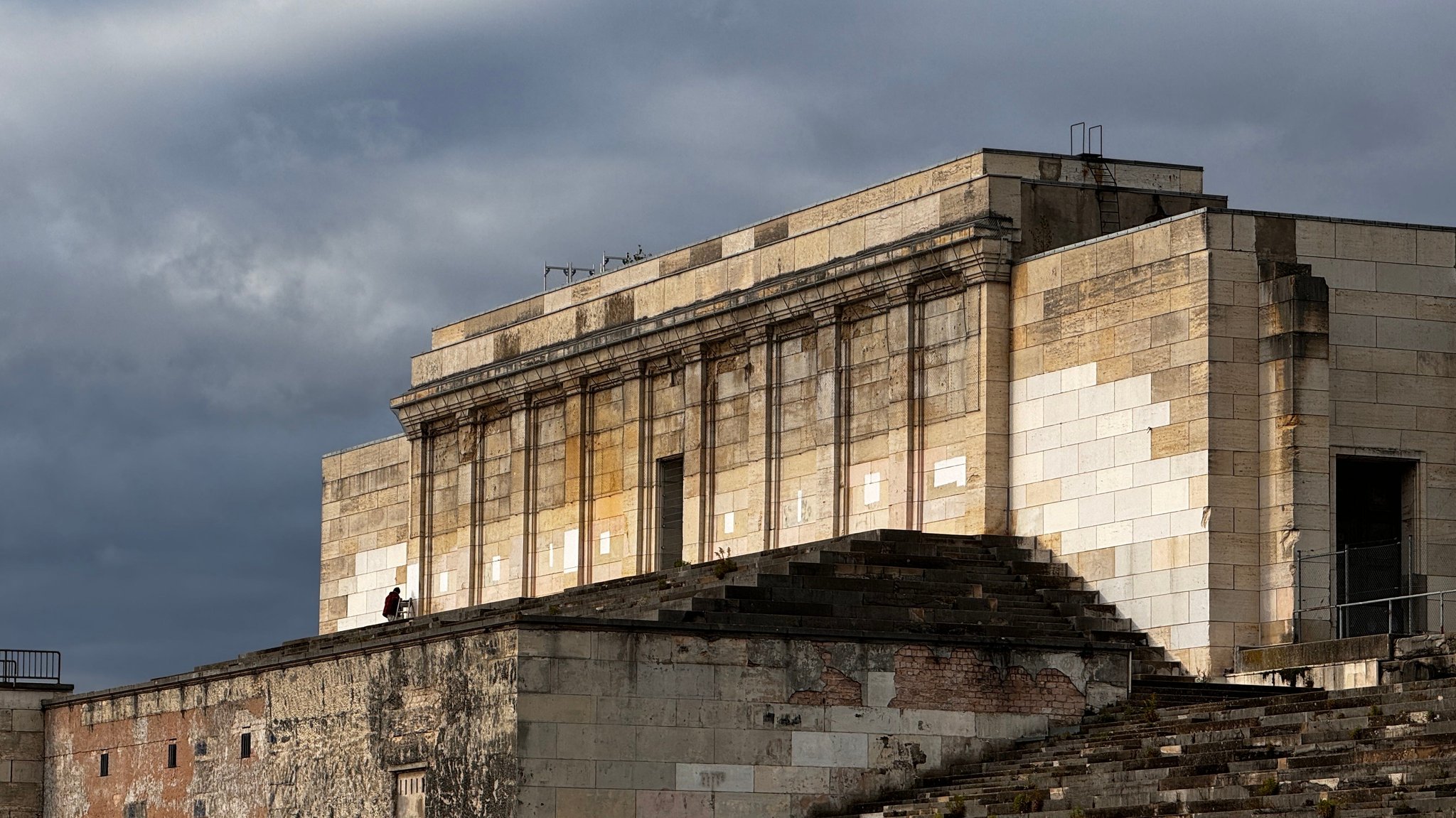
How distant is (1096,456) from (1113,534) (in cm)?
149

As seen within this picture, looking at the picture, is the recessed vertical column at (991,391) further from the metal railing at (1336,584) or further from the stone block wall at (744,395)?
the metal railing at (1336,584)

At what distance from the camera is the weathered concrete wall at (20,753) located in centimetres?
5319

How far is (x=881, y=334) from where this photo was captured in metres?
51.5

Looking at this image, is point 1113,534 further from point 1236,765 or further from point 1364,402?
point 1236,765

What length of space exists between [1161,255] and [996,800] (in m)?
12.5

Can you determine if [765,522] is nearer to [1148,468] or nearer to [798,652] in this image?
[1148,468]

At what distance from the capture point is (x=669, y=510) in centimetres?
5822

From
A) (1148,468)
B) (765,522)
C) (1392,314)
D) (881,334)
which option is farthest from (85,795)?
(1392,314)

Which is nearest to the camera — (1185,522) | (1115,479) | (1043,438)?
(1185,522)

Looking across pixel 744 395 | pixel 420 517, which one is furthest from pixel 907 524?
pixel 420 517

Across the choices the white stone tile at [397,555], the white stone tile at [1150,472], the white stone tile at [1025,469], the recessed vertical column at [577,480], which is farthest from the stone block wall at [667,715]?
the white stone tile at [397,555]

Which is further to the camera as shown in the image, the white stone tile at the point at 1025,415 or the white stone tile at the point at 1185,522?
the white stone tile at the point at 1025,415

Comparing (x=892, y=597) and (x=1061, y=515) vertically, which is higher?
(x=1061, y=515)

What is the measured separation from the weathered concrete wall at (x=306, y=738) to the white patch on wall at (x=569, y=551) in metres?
12.3
